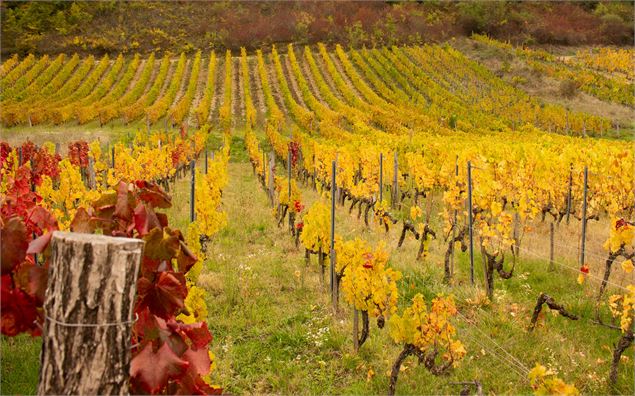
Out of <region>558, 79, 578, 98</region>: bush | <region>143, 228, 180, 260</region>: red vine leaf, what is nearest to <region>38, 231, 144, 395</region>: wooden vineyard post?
<region>143, 228, 180, 260</region>: red vine leaf

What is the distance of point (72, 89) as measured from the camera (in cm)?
4009

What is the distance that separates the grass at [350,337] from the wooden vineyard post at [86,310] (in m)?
3.18

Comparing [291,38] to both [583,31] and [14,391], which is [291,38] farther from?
[14,391]

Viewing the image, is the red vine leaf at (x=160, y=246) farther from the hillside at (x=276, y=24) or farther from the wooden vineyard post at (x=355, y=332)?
the hillside at (x=276, y=24)

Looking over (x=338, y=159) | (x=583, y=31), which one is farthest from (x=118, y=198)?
(x=583, y=31)

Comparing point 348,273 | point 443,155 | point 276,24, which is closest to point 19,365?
point 348,273

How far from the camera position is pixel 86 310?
1.80m

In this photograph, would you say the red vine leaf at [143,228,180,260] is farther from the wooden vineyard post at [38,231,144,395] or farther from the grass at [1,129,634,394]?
the grass at [1,129,634,394]

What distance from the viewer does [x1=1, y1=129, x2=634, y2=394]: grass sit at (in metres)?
5.06

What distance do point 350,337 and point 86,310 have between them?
4.59m

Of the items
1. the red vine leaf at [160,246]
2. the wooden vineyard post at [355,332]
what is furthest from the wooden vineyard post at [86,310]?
the wooden vineyard post at [355,332]

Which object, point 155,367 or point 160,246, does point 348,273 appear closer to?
point 160,246

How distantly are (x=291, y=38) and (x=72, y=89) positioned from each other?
23.8 m

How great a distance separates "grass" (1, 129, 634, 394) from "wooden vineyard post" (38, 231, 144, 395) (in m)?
3.18
